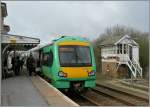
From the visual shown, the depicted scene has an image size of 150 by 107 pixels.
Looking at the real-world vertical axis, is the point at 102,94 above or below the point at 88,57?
below

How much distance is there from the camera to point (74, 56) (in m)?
18.5

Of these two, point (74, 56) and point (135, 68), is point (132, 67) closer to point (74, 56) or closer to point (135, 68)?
point (135, 68)

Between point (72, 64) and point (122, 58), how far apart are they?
2152 cm

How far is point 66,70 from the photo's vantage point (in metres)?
18.0

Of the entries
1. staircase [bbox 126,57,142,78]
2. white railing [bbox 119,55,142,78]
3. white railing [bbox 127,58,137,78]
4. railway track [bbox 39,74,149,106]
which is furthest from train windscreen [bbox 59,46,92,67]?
white railing [bbox 119,55,142,78]

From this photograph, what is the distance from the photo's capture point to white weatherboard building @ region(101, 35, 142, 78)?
127 feet

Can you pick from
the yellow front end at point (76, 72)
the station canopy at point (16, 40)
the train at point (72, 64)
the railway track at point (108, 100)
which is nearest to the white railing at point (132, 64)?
the station canopy at point (16, 40)

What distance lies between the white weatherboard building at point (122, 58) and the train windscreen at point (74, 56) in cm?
1907

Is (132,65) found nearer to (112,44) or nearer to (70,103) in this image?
(112,44)

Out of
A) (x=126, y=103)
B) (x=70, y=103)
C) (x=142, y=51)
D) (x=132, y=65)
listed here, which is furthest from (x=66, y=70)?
(x=142, y=51)

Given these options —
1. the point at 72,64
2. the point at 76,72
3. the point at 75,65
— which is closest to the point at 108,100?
the point at 76,72

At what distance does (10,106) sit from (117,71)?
2758 cm

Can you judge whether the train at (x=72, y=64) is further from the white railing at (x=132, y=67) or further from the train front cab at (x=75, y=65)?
the white railing at (x=132, y=67)

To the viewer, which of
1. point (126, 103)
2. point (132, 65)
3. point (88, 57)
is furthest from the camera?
point (132, 65)
